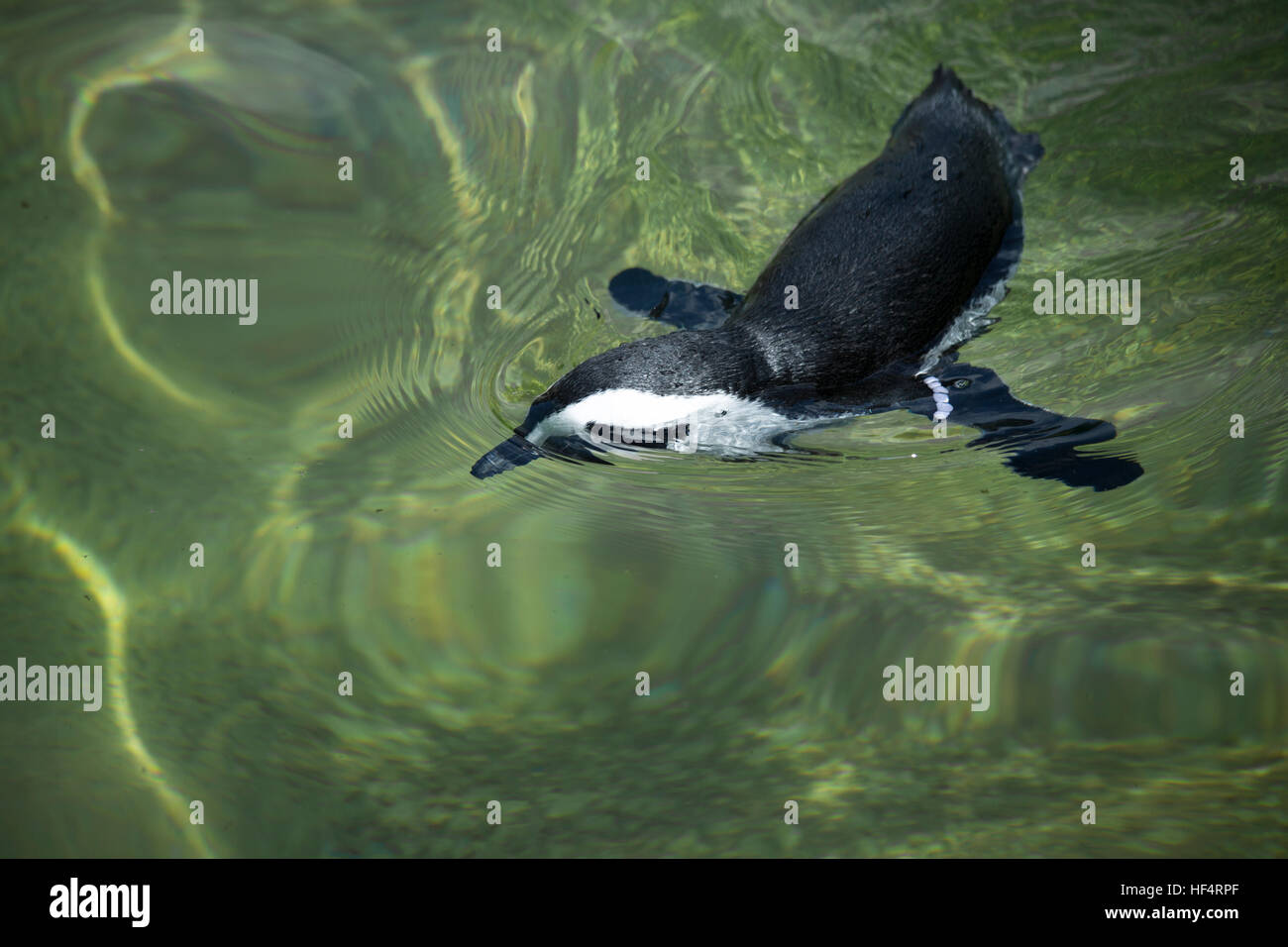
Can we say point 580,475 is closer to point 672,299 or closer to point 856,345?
point 856,345

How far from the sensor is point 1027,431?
11.8 feet

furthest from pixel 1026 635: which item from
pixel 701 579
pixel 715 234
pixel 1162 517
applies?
pixel 715 234

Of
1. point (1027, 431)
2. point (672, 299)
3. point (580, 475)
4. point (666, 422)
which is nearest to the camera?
point (666, 422)

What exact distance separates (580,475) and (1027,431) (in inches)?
65.0

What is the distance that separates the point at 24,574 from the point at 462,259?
2140 mm

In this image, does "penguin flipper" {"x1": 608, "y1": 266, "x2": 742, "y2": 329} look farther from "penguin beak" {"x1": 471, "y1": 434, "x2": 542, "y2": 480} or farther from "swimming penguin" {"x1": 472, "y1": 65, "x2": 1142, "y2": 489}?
"penguin beak" {"x1": 471, "y1": 434, "x2": 542, "y2": 480}

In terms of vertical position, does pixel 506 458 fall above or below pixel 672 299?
below

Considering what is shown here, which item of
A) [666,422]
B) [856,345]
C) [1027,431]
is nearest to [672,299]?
[856,345]

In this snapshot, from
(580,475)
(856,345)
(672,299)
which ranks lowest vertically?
(580,475)

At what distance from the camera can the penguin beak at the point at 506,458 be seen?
3.29 meters

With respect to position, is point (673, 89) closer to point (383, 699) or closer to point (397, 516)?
point (397, 516)

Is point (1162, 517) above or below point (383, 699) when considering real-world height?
above

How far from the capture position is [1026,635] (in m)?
2.86

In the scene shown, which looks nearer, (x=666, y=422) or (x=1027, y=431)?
(x=666, y=422)
